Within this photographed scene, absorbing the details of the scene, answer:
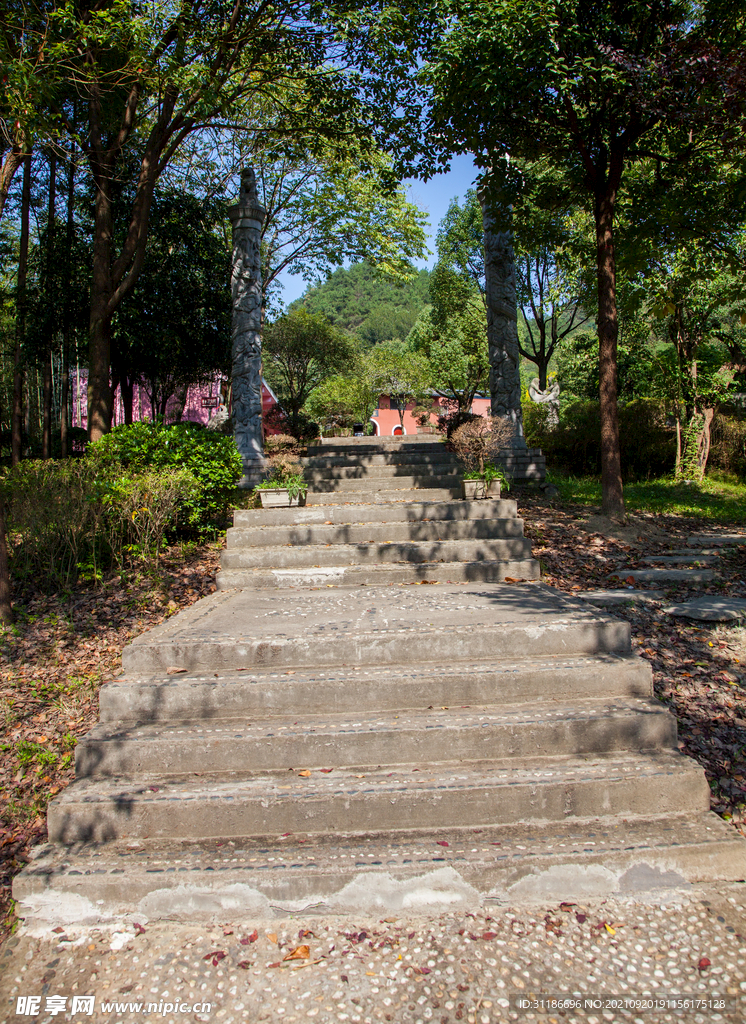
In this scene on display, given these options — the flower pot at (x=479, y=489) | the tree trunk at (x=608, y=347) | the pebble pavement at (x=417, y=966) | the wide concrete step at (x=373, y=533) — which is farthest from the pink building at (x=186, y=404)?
the pebble pavement at (x=417, y=966)

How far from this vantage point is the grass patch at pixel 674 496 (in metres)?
9.24

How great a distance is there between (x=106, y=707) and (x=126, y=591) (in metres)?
2.39

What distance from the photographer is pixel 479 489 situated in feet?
21.6

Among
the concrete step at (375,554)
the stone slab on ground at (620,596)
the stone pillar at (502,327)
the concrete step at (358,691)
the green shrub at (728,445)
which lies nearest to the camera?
the concrete step at (358,691)

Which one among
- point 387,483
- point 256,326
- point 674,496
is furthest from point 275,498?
point 674,496

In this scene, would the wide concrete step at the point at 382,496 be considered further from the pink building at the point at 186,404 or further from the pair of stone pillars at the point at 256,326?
the pink building at the point at 186,404

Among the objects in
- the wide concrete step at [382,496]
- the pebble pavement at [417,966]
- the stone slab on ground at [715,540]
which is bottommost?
the pebble pavement at [417,966]

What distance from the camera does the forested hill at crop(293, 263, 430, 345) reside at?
219ft

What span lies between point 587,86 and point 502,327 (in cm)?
415

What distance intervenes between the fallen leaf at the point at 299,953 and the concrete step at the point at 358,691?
1136 mm

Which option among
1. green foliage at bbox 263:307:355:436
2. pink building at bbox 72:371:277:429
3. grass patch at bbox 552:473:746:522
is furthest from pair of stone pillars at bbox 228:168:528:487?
green foliage at bbox 263:307:355:436

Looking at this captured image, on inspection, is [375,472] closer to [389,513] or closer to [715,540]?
[389,513]

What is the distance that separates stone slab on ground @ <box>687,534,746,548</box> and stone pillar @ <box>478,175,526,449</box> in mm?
3478

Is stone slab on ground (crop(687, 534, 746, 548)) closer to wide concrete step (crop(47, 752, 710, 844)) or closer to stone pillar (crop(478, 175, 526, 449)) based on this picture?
stone pillar (crop(478, 175, 526, 449))
